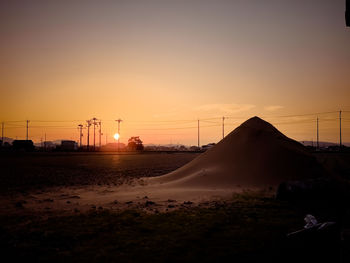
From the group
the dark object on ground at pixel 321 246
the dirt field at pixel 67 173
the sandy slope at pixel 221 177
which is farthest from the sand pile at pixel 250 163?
the dark object on ground at pixel 321 246

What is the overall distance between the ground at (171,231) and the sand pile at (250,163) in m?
2.76

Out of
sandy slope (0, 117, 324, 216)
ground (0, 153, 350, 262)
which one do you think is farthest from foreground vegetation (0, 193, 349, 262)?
sandy slope (0, 117, 324, 216)

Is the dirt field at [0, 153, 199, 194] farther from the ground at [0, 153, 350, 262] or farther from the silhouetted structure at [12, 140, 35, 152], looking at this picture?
the silhouetted structure at [12, 140, 35, 152]

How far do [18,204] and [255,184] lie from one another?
8097 millimetres

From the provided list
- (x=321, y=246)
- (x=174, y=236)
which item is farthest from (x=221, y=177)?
(x=321, y=246)

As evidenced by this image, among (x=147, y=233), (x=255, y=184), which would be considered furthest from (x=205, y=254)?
(x=255, y=184)

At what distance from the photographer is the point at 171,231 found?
Result: 4.94 metres

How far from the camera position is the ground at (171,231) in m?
3.73

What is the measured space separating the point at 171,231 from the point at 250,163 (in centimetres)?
746

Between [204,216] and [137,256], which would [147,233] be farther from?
[204,216]

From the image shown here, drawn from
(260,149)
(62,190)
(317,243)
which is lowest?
(62,190)

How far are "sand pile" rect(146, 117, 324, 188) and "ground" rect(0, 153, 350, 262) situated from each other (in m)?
2.76

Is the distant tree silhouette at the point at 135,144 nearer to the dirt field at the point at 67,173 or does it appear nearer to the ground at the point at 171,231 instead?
the dirt field at the point at 67,173

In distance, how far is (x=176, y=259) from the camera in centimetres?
368
